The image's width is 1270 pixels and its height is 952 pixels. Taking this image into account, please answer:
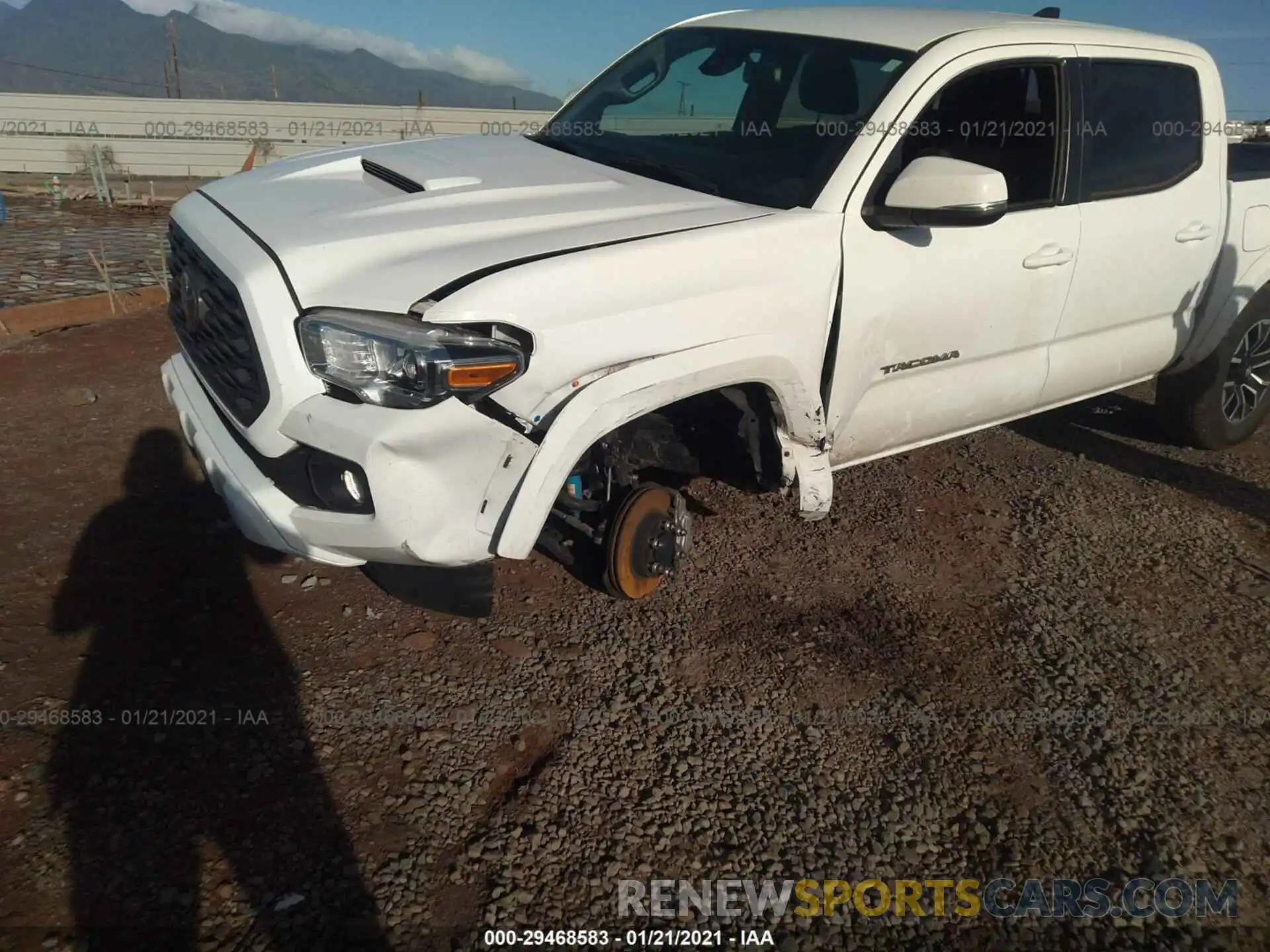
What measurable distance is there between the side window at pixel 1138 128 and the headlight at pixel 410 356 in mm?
2606

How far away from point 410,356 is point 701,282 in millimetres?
836

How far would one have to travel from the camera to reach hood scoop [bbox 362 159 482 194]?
2.84m

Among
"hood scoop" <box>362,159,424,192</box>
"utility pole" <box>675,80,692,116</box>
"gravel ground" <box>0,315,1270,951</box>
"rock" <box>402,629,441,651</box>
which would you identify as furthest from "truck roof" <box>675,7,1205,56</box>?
"rock" <box>402,629,441,651</box>

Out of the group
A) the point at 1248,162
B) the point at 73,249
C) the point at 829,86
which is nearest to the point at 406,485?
the point at 829,86

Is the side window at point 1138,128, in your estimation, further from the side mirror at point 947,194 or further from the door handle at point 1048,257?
the side mirror at point 947,194

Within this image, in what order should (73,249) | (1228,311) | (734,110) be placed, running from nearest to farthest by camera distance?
(734,110)
(1228,311)
(73,249)

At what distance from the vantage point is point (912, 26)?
3277 mm

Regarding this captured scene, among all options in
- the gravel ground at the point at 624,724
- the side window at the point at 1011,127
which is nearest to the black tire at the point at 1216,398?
the gravel ground at the point at 624,724

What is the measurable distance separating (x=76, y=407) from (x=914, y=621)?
4.27 m

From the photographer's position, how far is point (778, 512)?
396 cm

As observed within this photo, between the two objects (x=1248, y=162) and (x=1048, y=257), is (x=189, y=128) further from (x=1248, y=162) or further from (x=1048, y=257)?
(x=1048, y=257)

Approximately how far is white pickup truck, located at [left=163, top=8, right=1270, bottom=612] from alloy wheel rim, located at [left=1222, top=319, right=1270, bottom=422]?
17cm

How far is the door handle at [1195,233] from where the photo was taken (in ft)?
12.5

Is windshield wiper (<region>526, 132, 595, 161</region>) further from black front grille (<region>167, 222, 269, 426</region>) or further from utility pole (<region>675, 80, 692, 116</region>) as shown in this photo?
black front grille (<region>167, 222, 269, 426</region>)
